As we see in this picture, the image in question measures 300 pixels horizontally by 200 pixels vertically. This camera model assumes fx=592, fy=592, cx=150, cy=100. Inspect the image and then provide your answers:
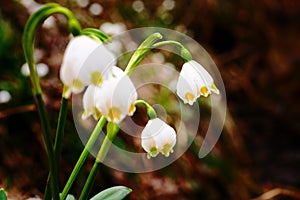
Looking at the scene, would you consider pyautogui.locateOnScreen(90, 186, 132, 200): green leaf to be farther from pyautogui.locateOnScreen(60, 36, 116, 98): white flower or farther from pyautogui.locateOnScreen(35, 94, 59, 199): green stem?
pyautogui.locateOnScreen(60, 36, 116, 98): white flower

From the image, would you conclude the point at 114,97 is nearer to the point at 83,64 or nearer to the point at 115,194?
the point at 83,64

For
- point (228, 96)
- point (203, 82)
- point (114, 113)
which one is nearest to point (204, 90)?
point (203, 82)

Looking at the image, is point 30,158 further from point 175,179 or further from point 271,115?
point 271,115

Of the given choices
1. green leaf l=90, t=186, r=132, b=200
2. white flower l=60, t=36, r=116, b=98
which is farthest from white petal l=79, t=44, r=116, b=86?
green leaf l=90, t=186, r=132, b=200

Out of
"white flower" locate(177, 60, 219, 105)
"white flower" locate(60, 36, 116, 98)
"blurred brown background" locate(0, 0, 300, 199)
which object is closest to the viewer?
"white flower" locate(60, 36, 116, 98)

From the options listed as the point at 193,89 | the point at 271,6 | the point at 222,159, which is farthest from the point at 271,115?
the point at 193,89

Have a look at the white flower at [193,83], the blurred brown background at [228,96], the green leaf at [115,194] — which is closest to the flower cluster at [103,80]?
the white flower at [193,83]
